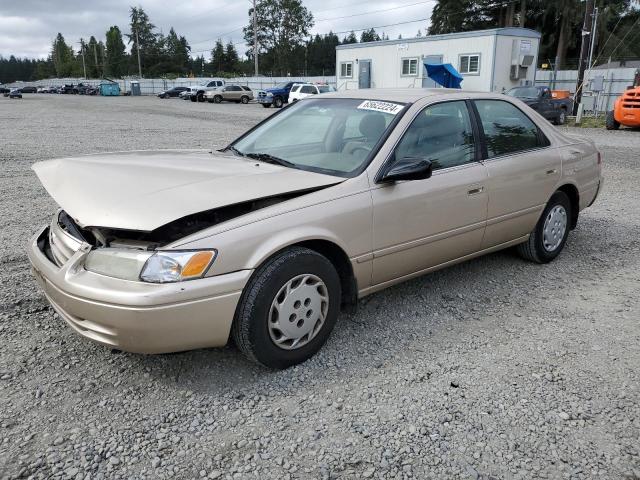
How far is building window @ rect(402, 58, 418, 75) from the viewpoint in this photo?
1215 inches

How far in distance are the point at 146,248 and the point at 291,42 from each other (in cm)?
9387

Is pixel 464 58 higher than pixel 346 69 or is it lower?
higher

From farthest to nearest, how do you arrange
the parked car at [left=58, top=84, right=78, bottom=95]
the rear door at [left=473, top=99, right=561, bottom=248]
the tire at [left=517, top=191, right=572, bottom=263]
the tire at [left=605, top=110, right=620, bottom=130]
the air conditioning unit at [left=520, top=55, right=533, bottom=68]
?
1. the parked car at [left=58, top=84, right=78, bottom=95]
2. the air conditioning unit at [left=520, top=55, right=533, bottom=68]
3. the tire at [left=605, top=110, right=620, bottom=130]
4. the tire at [left=517, top=191, right=572, bottom=263]
5. the rear door at [left=473, top=99, right=561, bottom=248]

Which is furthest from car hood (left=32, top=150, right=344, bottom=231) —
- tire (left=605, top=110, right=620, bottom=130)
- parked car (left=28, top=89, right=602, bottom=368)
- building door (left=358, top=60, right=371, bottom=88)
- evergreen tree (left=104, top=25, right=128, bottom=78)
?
evergreen tree (left=104, top=25, right=128, bottom=78)

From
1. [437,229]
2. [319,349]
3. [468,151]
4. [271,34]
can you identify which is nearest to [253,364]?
[319,349]

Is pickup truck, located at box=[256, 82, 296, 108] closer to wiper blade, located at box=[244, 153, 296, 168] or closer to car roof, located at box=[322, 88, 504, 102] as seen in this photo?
car roof, located at box=[322, 88, 504, 102]

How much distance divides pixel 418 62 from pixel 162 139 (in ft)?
65.1

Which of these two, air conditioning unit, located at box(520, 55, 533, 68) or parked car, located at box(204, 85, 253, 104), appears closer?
air conditioning unit, located at box(520, 55, 533, 68)

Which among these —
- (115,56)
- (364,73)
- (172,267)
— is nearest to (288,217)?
(172,267)

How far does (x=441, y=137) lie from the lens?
12.5 feet

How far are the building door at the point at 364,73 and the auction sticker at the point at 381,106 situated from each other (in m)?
30.9

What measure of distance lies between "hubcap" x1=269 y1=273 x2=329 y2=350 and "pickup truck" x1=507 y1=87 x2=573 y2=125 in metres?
19.0

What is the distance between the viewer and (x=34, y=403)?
274 cm

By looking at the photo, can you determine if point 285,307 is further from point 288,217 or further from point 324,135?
point 324,135
